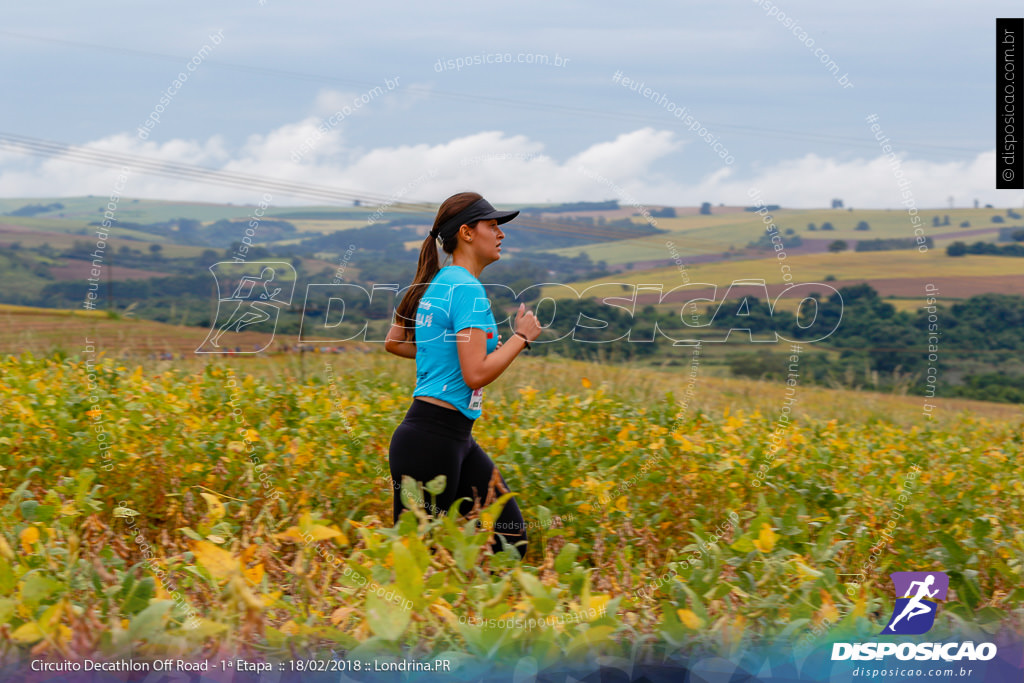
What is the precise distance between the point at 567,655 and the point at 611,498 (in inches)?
80.2

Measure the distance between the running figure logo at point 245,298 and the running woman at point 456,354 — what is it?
2284 mm

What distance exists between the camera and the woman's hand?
11.2 ft

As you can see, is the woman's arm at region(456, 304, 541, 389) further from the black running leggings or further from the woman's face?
the woman's face

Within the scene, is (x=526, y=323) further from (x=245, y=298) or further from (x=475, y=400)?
(x=245, y=298)

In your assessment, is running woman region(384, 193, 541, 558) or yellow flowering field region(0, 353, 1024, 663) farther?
running woman region(384, 193, 541, 558)

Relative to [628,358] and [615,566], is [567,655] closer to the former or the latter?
[615,566]

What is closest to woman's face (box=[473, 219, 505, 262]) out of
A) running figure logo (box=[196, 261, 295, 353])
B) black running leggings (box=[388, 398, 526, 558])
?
black running leggings (box=[388, 398, 526, 558])

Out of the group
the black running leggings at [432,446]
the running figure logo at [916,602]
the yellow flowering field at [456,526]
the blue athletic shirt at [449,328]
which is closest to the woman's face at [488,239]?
the blue athletic shirt at [449,328]

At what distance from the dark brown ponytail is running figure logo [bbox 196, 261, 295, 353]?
1.97m

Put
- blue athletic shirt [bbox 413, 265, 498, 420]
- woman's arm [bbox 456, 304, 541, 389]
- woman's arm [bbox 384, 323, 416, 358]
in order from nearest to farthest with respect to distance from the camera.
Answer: woman's arm [bbox 456, 304, 541, 389], blue athletic shirt [bbox 413, 265, 498, 420], woman's arm [bbox 384, 323, 416, 358]

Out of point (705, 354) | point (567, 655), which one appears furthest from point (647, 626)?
point (705, 354)

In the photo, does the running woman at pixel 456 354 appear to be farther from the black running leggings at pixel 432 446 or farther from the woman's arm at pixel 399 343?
the woman's arm at pixel 399 343

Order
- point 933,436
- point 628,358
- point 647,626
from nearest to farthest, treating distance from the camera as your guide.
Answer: point 647,626 < point 933,436 < point 628,358

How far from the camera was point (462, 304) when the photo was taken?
11.2 ft
